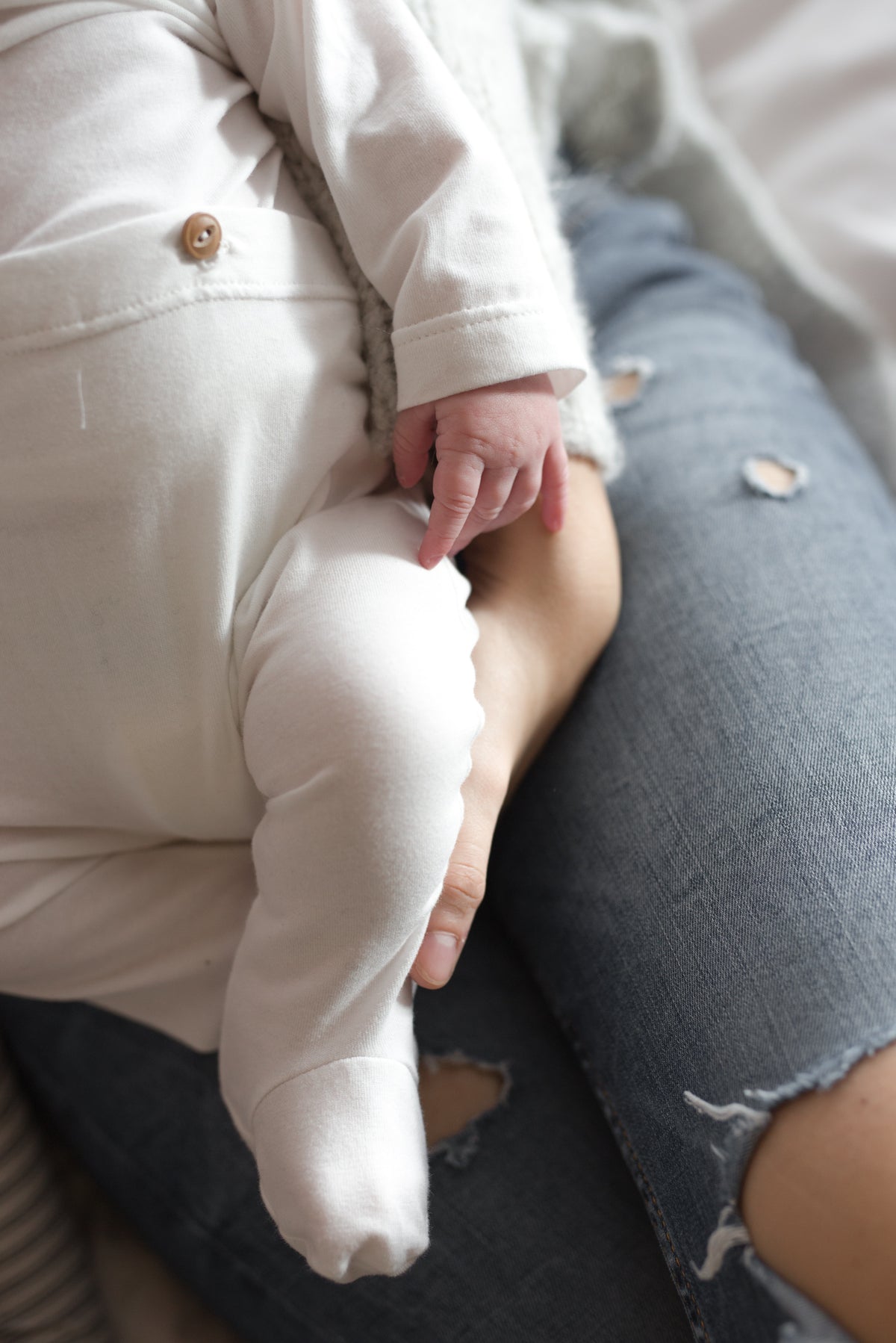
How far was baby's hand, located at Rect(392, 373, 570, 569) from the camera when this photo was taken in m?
0.56

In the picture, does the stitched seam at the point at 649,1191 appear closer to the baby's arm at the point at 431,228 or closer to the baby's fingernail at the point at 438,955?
the baby's fingernail at the point at 438,955

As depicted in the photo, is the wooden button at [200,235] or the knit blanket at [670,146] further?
the knit blanket at [670,146]

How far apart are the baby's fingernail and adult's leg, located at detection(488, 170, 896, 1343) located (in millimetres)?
111

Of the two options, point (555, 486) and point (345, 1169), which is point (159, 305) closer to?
point (555, 486)

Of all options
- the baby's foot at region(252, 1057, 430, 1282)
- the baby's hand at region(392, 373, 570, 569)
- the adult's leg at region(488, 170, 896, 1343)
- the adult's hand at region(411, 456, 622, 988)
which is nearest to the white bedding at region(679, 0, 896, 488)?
the adult's leg at region(488, 170, 896, 1343)

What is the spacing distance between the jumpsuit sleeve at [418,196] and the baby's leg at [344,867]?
0.12 m

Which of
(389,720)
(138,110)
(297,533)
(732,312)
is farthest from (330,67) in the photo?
(732,312)

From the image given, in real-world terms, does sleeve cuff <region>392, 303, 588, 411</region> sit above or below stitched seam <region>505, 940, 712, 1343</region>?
above

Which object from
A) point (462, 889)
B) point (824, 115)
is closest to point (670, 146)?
point (824, 115)

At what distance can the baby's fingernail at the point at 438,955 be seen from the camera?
22.5 inches

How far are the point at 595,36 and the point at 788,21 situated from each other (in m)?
0.31

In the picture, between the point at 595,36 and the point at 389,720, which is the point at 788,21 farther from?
the point at 389,720

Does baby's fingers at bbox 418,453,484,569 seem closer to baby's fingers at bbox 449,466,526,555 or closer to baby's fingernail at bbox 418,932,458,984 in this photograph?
baby's fingers at bbox 449,466,526,555

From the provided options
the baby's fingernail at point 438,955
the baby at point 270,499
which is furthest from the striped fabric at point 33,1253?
the baby's fingernail at point 438,955
